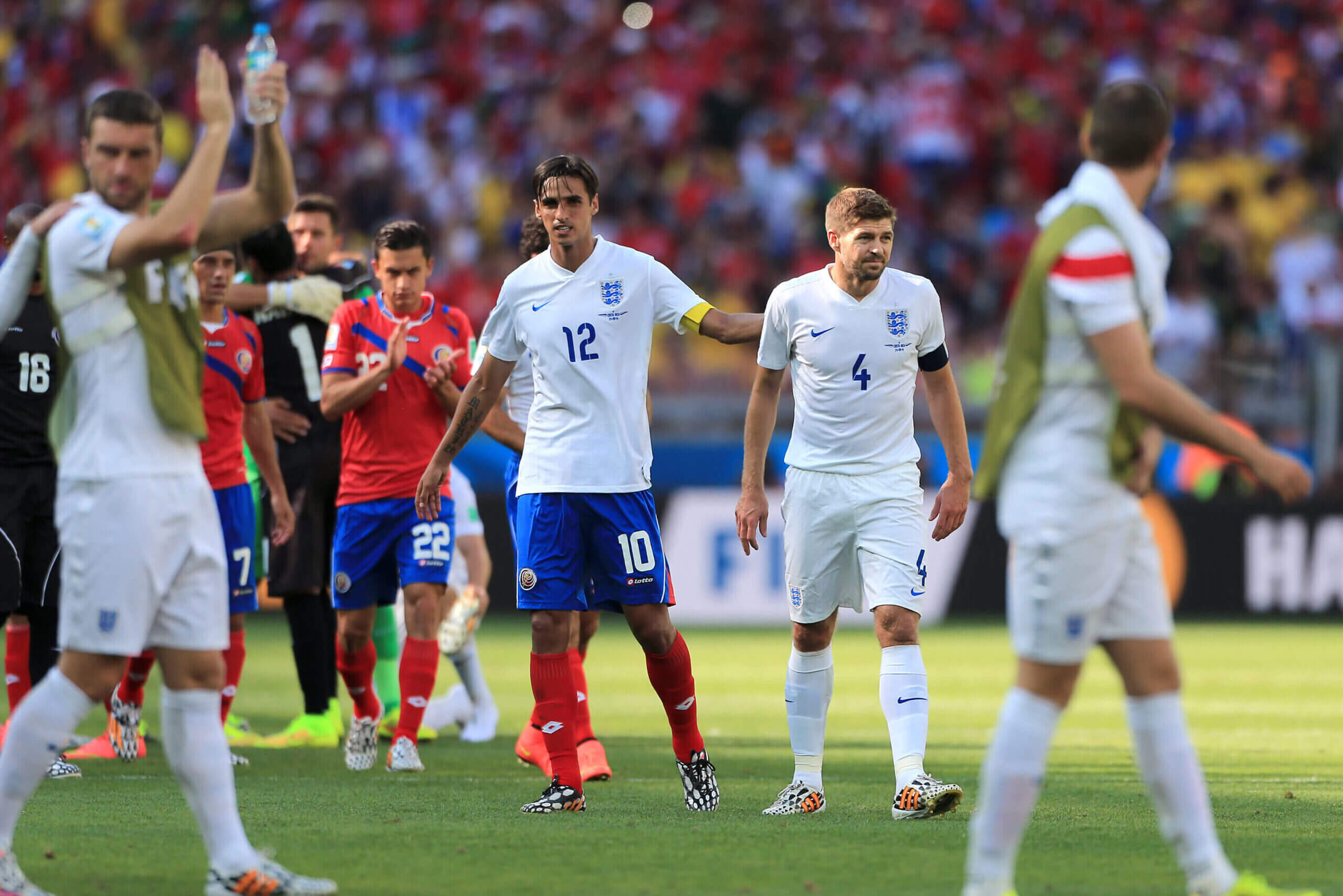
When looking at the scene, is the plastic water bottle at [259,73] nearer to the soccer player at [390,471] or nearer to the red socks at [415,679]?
the soccer player at [390,471]

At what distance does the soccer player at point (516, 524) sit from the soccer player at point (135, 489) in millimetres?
2272

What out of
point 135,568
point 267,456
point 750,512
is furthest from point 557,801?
point 267,456

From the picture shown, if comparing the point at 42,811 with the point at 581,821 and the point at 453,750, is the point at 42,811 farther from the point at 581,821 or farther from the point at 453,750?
the point at 453,750

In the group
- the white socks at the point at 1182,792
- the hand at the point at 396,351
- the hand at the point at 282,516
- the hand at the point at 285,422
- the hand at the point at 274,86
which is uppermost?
the hand at the point at 274,86

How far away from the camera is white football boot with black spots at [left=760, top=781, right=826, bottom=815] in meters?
6.85

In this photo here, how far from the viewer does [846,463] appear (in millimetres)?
7043

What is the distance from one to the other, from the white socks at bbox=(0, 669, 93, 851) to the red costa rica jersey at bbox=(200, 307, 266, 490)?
10.7ft

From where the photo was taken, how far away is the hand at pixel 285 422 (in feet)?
31.5

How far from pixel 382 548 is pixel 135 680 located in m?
1.46

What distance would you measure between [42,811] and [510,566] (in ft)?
35.1

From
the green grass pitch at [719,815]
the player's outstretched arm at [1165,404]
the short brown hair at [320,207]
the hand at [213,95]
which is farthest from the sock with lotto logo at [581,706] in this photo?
the player's outstretched arm at [1165,404]

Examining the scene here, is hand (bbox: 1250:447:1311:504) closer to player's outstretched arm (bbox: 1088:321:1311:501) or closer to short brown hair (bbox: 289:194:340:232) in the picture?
player's outstretched arm (bbox: 1088:321:1311:501)

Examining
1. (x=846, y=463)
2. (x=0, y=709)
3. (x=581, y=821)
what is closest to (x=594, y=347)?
(x=846, y=463)

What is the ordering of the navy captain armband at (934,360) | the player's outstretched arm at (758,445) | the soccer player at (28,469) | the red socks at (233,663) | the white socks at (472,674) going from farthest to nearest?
the white socks at (472,674)
the red socks at (233,663)
the soccer player at (28,469)
the navy captain armband at (934,360)
the player's outstretched arm at (758,445)
